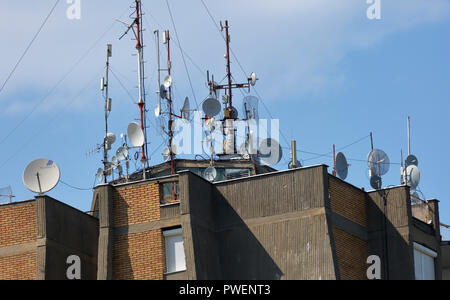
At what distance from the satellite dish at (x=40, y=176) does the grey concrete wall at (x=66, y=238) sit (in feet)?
2.78

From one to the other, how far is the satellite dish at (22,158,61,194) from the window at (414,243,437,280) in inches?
552

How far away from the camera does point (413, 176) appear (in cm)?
4500

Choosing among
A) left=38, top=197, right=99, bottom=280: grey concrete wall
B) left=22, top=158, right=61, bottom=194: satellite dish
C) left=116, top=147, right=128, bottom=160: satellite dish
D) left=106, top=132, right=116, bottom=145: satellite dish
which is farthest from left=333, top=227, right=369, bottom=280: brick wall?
left=106, top=132, right=116, bottom=145: satellite dish

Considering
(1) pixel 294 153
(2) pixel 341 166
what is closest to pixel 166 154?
(2) pixel 341 166

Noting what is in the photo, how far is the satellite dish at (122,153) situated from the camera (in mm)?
49906

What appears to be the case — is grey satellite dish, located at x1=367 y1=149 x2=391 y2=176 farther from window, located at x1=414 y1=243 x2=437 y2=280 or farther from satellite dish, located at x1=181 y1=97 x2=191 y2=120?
satellite dish, located at x1=181 y1=97 x2=191 y2=120

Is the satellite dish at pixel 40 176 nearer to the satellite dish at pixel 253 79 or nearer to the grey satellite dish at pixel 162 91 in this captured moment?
the grey satellite dish at pixel 162 91

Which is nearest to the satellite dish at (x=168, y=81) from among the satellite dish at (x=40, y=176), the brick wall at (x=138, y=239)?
the brick wall at (x=138, y=239)

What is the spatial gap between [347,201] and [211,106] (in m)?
9.21

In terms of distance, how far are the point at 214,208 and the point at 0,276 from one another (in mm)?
8141

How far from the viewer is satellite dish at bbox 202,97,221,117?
4716cm

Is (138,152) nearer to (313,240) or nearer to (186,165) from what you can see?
(186,165)
